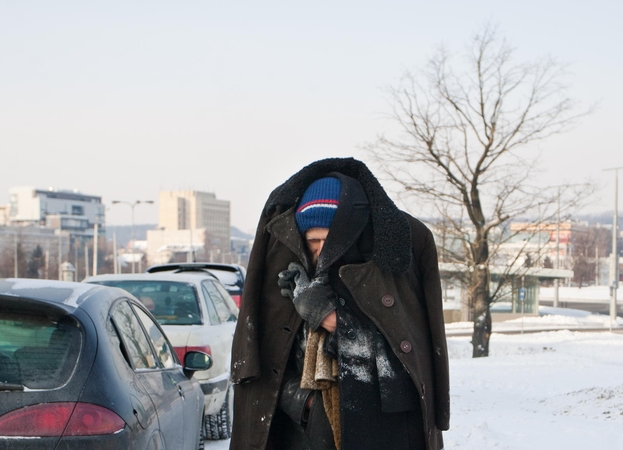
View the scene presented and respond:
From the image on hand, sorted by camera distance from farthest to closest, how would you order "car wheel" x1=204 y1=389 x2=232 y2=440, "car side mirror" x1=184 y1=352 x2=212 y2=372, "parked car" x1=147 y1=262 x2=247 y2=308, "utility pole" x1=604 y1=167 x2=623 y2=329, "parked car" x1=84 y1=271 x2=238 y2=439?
"utility pole" x1=604 y1=167 x2=623 y2=329 < "parked car" x1=147 y1=262 x2=247 y2=308 < "car wheel" x1=204 y1=389 x2=232 y2=440 < "parked car" x1=84 y1=271 x2=238 y2=439 < "car side mirror" x1=184 y1=352 x2=212 y2=372

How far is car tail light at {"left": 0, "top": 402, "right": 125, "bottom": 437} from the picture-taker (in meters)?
3.21

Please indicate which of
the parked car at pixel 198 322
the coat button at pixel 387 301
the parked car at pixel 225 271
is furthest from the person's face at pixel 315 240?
the parked car at pixel 225 271

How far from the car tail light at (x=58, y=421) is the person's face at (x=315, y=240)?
1070 mm

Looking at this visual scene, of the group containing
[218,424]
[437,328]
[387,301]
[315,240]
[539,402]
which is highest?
[315,240]

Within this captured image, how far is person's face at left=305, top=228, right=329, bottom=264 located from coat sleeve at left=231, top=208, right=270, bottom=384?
0.65 feet

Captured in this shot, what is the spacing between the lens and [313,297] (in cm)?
305

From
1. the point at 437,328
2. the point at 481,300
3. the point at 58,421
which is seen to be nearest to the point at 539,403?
the point at 437,328

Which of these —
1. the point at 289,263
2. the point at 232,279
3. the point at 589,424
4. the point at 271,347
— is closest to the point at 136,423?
the point at 271,347

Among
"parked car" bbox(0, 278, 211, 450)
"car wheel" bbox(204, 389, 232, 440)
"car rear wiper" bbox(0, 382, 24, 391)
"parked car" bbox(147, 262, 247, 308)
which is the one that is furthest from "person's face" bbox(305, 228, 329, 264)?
"parked car" bbox(147, 262, 247, 308)

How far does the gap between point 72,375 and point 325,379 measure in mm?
1087

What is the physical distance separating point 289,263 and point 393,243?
0.43 metres

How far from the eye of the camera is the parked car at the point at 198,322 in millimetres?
7691

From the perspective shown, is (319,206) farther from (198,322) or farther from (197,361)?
(198,322)

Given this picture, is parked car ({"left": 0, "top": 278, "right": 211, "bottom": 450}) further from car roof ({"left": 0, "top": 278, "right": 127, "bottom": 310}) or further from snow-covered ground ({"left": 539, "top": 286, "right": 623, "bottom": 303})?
snow-covered ground ({"left": 539, "top": 286, "right": 623, "bottom": 303})
